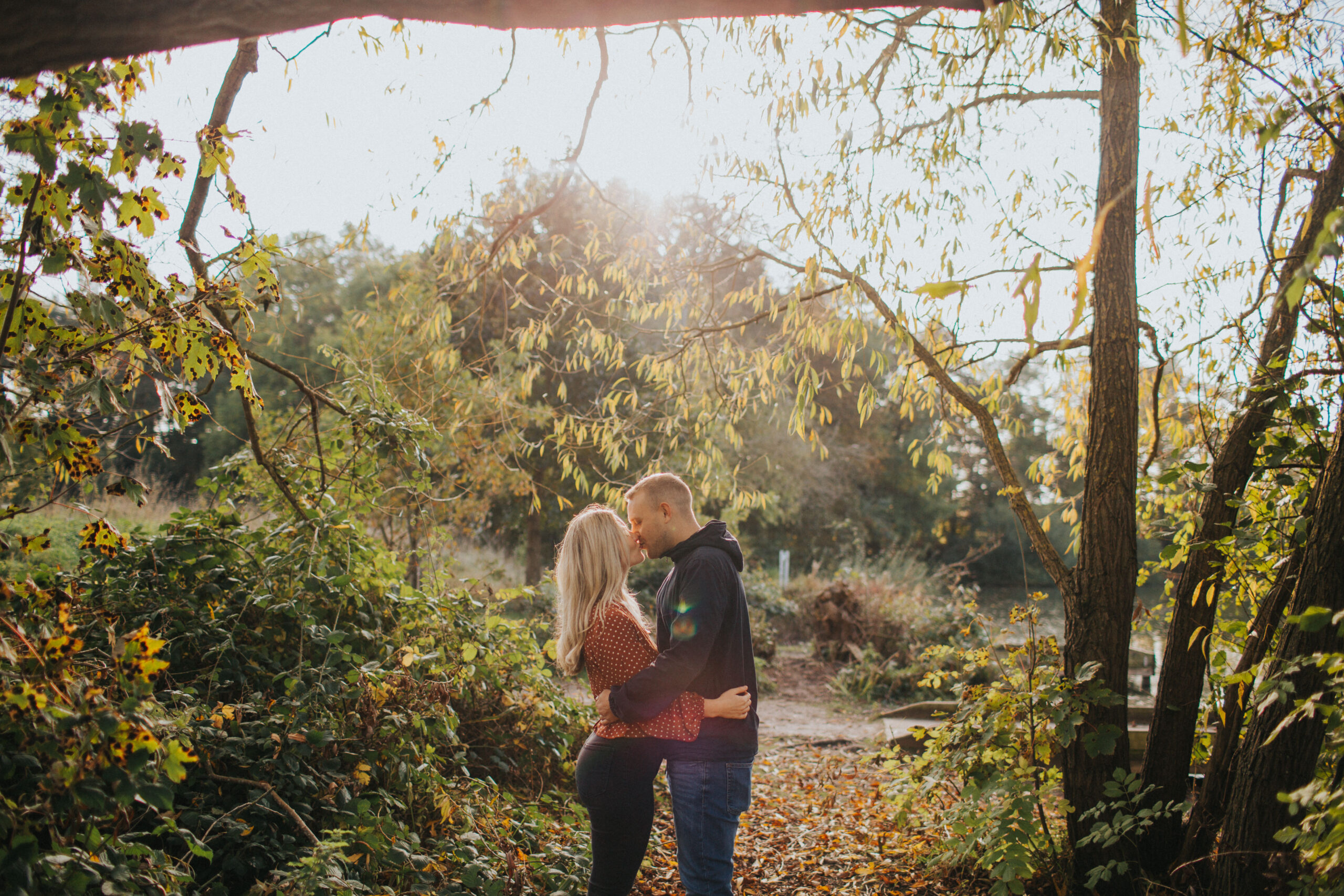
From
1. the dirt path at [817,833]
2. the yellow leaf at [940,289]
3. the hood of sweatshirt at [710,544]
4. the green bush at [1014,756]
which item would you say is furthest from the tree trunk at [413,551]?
the yellow leaf at [940,289]

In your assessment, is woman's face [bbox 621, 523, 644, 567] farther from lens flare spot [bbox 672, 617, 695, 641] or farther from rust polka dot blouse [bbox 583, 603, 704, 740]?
lens flare spot [bbox 672, 617, 695, 641]

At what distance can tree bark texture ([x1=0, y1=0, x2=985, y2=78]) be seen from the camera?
125 cm

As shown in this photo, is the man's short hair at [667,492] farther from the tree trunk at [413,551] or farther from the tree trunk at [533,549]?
the tree trunk at [533,549]

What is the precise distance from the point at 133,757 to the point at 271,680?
1937 mm

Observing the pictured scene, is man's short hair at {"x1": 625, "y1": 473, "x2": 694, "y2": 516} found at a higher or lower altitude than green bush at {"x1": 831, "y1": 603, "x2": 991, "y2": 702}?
higher

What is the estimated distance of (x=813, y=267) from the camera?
10.8ft

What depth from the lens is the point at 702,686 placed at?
2488mm

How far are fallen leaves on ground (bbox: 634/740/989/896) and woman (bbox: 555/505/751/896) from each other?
1362 millimetres

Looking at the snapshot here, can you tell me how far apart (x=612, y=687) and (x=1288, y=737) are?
78.8 inches

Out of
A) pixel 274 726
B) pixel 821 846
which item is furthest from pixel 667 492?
pixel 821 846

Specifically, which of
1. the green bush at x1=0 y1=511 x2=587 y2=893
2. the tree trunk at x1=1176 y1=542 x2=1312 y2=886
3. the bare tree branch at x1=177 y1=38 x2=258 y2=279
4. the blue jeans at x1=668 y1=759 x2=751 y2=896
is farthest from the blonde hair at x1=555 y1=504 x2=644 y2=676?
the tree trunk at x1=1176 y1=542 x2=1312 y2=886

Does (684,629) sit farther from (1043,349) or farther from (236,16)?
(1043,349)

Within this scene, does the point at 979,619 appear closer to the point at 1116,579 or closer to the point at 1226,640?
the point at 1116,579

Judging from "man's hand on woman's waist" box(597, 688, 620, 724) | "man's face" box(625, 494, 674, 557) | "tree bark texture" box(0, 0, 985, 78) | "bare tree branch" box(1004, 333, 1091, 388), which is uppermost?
"tree bark texture" box(0, 0, 985, 78)
